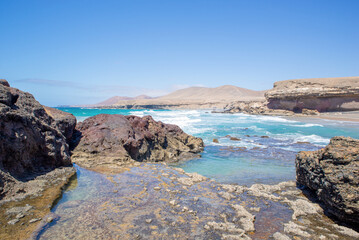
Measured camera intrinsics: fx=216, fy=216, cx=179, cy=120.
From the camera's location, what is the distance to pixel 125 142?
718 cm

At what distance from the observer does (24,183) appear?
160 inches

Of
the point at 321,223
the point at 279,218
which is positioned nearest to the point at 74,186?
the point at 279,218

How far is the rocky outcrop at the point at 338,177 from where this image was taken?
3410 millimetres

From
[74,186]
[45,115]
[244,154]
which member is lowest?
[244,154]

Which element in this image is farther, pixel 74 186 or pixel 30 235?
pixel 74 186

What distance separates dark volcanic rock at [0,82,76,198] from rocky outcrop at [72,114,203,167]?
100cm

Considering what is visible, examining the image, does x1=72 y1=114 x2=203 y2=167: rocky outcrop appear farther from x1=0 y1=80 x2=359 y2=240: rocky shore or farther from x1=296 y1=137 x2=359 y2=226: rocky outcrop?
x1=296 y1=137 x2=359 y2=226: rocky outcrop

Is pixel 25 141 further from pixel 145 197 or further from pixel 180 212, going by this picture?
pixel 180 212

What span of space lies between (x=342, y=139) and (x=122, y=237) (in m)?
4.24

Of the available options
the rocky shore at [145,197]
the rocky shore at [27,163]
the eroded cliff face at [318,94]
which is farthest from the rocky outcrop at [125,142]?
the eroded cliff face at [318,94]

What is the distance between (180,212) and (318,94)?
36326mm

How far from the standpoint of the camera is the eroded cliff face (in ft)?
104

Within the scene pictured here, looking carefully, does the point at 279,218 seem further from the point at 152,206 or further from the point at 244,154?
the point at 244,154

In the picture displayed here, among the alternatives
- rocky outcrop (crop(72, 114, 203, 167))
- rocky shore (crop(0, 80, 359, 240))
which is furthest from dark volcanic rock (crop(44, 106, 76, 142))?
rocky outcrop (crop(72, 114, 203, 167))
